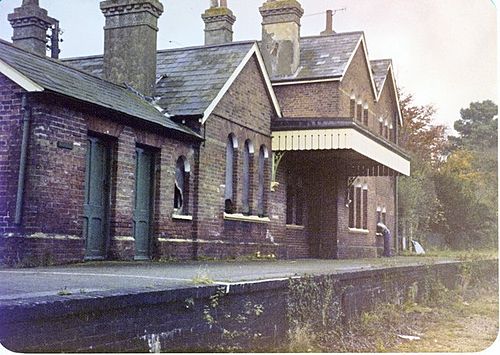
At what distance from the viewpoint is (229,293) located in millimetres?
6719

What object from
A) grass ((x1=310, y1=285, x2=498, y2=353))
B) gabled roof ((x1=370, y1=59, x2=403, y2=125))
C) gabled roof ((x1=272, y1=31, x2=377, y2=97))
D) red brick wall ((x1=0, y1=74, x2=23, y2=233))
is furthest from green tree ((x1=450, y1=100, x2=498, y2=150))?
gabled roof ((x1=370, y1=59, x2=403, y2=125))

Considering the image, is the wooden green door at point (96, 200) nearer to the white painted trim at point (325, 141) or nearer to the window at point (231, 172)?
the window at point (231, 172)

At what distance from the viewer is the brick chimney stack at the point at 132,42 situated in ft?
48.4

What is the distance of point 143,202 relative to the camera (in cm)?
1305

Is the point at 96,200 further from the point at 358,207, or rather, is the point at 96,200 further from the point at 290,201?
the point at 358,207

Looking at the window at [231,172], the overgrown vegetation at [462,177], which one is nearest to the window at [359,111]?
the overgrown vegetation at [462,177]

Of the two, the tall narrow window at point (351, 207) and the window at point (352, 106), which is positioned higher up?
the window at point (352, 106)

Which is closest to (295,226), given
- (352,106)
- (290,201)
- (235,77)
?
(290,201)

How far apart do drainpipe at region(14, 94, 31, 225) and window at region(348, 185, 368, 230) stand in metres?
12.3

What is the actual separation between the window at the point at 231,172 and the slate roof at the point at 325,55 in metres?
4.59

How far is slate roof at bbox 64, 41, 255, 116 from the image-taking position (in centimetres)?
1423

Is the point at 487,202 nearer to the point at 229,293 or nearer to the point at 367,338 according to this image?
the point at 367,338

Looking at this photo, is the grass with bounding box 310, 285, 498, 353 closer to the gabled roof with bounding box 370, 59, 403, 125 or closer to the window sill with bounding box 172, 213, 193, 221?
the window sill with bounding box 172, 213, 193, 221

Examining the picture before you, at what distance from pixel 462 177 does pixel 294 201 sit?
942 cm
